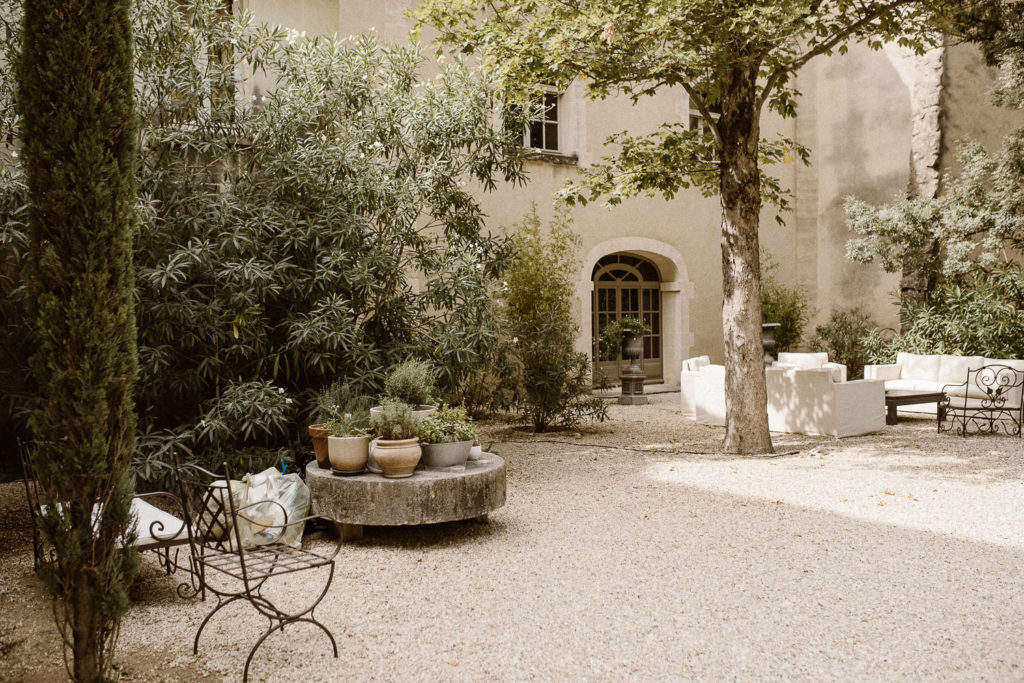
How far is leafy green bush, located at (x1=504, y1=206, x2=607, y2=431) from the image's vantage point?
8852 mm

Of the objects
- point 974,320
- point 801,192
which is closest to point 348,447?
point 974,320

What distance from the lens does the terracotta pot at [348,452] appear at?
185 inches

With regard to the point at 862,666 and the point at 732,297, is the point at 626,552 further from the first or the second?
the point at 732,297

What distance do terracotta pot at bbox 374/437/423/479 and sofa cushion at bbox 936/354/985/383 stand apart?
767 centimetres

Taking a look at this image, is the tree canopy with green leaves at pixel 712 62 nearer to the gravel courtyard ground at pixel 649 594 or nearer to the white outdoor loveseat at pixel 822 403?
the white outdoor loveseat at pixel 822 403

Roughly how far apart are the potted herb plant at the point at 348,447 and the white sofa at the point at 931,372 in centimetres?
748

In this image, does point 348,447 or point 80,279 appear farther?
point 348,447

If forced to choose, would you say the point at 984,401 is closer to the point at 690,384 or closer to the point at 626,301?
the point at 690,384

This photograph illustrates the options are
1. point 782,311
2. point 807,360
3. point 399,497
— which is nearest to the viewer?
point 399,497

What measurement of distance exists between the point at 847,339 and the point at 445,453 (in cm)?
1038

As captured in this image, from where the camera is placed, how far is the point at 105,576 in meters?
2.63

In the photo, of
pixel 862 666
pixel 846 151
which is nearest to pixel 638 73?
pixel 862 666

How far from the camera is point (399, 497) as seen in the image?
4.59 m

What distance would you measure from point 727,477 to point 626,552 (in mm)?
2346
